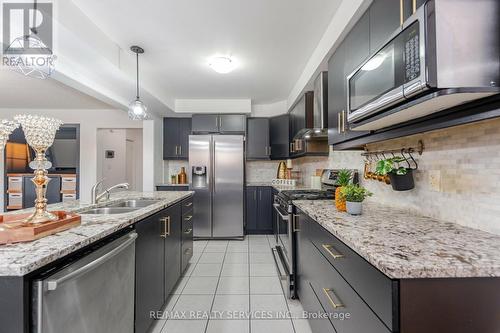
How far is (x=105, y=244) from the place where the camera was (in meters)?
1.14

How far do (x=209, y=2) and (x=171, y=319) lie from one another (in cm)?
252

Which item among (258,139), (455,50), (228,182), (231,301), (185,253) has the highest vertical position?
(258,139)

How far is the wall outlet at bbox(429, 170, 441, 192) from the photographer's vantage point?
4.28ft

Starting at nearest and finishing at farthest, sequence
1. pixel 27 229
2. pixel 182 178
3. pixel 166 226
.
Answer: pixel 27 229
pixel 166 226
pixel 182 178

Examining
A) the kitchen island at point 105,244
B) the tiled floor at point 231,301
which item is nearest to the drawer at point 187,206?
the kitchen island at point 105,244

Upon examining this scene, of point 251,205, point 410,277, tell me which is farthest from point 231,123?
point 410,277

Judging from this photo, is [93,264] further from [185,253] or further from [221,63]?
[221,63]

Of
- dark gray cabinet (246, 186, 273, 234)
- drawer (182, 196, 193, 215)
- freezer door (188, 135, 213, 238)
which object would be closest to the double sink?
drawer (182, 196, 193, 215)

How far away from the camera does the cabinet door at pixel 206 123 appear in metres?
4.19

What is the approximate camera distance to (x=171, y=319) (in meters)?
1.85

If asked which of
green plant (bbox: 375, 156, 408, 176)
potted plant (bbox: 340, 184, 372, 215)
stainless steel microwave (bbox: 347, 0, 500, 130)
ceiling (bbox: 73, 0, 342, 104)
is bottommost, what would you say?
potted plant (bbox: 340, 184, 372, 215)

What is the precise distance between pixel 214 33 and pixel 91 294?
2199mm

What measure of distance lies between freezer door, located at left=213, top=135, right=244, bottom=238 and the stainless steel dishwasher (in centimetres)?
Answer: 262

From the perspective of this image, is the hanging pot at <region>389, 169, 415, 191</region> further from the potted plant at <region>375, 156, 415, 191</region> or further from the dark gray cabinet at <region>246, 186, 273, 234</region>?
the dark gray cabinet at <region>246, 186, 273, 234</region>
